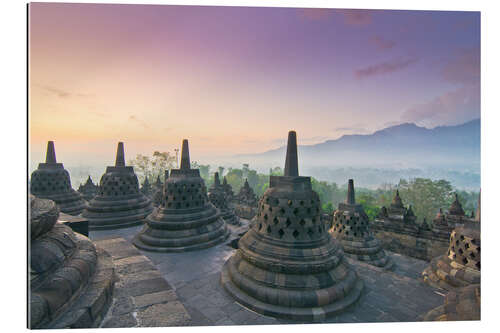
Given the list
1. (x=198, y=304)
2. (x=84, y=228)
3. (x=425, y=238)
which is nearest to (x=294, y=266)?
(x=198, y=304)

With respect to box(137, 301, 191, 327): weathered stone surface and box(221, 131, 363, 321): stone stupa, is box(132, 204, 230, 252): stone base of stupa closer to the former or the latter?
box(221, 131, 363, 321): stone stupa

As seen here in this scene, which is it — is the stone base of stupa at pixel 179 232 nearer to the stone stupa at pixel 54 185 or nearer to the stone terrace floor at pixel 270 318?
the stone terrace floor at pixel 270 318

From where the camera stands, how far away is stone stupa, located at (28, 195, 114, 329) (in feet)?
8.09

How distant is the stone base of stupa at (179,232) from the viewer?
8305mm

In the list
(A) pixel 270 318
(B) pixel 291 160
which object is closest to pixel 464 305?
(A) pixel 270 318

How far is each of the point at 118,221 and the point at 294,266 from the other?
388 inches

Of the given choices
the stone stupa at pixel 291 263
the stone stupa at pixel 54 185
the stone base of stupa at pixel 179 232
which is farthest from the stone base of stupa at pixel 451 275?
the stone stupa at pixel 54 185

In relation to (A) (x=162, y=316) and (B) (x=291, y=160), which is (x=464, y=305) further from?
(A) (x=162, y=316)

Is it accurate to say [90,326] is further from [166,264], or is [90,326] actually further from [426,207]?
[426,207]

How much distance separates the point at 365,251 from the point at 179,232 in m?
8.04

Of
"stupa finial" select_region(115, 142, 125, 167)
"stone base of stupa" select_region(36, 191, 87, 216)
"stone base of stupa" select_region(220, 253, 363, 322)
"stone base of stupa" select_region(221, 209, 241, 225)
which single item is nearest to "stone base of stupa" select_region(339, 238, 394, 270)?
"stone base of stupa" select_region(220, 253, 363, 322)

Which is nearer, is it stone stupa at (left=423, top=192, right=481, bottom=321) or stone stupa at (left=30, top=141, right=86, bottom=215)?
stone stupa at (left=423, top=192, right=481, bottom=321)

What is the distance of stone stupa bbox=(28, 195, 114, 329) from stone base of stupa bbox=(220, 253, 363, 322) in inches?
102

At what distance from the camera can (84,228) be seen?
586cm
